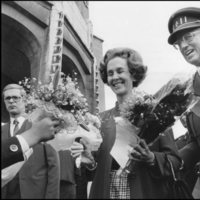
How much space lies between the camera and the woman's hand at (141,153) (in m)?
1.54

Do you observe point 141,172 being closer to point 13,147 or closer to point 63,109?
point 63,109

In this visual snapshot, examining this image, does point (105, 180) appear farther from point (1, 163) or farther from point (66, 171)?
point (66, 171)

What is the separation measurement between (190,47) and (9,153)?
4.08 ft

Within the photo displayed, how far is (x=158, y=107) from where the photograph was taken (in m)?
1.56

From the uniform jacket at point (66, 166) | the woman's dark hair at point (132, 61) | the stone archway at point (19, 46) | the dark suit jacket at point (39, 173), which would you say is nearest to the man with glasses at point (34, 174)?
the dark suit jacket at point (39, 173)

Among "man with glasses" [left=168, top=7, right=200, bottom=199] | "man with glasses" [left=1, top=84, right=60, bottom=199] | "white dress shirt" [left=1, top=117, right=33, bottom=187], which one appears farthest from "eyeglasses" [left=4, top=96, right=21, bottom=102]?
"man with glasses" [left=168, top=7, right=200, bottom=199]

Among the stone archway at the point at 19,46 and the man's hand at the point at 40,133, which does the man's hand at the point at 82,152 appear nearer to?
the man's hand at the point at 40,133

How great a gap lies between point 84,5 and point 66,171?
21.2 feet

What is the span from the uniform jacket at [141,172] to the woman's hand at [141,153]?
0.27 feet

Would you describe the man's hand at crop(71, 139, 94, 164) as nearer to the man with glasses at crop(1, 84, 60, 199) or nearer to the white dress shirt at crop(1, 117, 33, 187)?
the white dress shirt at crop(1, 117, 33, 187)

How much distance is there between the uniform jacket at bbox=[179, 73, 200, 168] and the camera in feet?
6.40

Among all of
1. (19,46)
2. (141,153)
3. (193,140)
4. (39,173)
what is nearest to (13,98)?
(39,173)

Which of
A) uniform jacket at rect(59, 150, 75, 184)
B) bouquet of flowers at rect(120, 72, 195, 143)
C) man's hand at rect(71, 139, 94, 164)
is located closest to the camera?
bouquet of flowers at rect(120, 72, 195, 143)

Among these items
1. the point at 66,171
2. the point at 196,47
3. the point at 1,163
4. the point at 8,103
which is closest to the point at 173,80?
the point at 196,47
